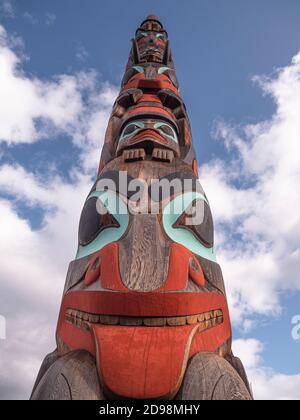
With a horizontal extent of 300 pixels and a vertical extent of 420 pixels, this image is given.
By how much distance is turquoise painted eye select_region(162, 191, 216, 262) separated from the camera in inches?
153

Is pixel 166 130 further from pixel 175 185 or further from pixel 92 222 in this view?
pixel 92 222

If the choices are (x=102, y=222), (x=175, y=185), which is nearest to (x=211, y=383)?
(x=102, y=222)

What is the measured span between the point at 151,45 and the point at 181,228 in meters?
7.12

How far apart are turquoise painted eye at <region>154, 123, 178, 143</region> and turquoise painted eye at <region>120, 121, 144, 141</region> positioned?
0.26 metres

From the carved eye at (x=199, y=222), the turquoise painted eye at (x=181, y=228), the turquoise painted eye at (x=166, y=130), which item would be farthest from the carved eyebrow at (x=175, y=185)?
the turquoise painted eye at (x=166, y=130)

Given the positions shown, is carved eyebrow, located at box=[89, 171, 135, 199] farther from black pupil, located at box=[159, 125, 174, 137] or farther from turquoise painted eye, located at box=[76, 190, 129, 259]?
black pupil, located at box=[159, 125, 174, 137]

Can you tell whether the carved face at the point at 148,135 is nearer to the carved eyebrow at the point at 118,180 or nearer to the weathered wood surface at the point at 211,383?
the carved eyebrow at the point at 118,180

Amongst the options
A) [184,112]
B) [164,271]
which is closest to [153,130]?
[184,112]

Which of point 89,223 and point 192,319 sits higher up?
point 89,223

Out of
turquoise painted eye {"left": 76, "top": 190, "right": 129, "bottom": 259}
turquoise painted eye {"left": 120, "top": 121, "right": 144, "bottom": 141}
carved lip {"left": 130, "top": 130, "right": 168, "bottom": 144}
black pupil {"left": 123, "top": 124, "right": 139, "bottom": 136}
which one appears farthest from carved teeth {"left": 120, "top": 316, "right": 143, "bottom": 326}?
black pupil {"left": 123, "top": 124, "right": 139, "bottom": 136}

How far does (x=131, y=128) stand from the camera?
5797 mm

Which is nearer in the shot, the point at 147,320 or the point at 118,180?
the point at 147,320

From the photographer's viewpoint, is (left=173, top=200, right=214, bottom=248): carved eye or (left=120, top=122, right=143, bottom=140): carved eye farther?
(left=120, top=122, right=143, bottom=140): carved eye
